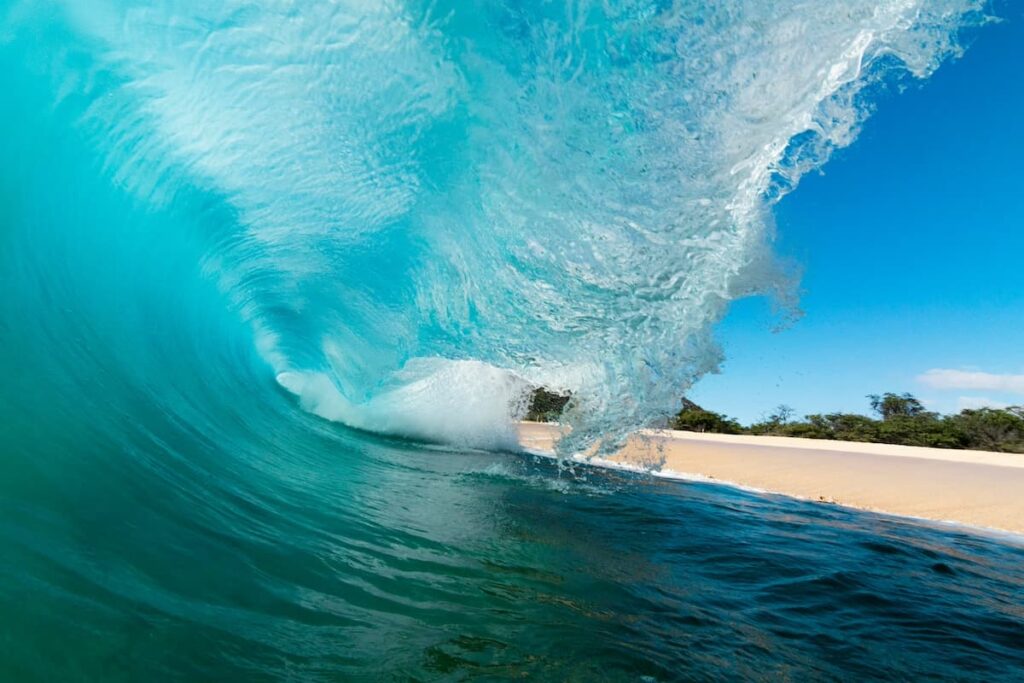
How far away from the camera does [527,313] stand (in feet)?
23.0

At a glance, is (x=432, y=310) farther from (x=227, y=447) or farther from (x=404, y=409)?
(x=404, y=409)

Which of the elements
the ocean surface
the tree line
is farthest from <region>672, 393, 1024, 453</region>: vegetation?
the ocean surface

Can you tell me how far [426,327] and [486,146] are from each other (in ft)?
11.9

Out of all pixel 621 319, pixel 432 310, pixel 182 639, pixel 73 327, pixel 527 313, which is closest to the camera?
pixel 182 639

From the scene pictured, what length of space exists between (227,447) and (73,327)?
1580 mm

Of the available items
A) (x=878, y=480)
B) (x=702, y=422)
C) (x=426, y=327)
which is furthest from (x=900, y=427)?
(x=426, y=327)

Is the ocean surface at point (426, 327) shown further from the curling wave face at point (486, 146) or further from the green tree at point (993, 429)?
the green tree at point (993, 429)

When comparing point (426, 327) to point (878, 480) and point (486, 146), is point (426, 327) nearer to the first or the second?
point (486, 146)

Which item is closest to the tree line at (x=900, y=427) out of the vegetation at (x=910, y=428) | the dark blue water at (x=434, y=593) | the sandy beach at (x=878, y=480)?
the vegetation at (x=910, y=428)

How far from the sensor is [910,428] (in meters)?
31.0

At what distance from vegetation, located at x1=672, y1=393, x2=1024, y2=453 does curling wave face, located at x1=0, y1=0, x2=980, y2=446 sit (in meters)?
18.0

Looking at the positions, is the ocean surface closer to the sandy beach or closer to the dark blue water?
the dark blue water

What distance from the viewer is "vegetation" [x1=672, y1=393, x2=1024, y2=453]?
94.0ft

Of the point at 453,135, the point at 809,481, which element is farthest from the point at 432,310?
the point at 809,481
